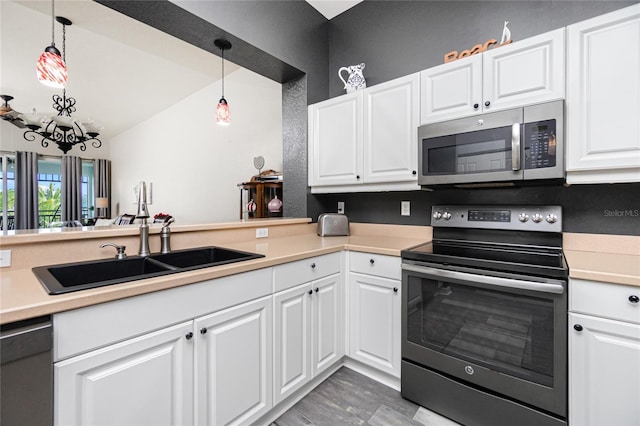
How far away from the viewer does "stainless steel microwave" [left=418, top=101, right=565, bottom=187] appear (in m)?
1.47

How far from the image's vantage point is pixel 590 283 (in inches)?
47.1

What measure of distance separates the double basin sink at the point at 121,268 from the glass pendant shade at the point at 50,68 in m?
1.46

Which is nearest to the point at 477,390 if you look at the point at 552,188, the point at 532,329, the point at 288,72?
the point at 532,329

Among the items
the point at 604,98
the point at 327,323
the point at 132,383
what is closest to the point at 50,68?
the point at 132,383

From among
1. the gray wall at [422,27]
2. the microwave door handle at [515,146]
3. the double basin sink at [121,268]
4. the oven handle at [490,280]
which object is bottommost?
the oven handle at [490,280]

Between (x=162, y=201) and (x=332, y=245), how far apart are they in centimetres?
508

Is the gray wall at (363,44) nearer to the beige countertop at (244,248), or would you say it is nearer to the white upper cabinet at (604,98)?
the beige countertop at (244,248)

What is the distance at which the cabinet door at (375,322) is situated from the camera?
175 centimetres

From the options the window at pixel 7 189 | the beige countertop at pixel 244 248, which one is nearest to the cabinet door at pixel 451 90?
the beige countertop at pixel 244 248

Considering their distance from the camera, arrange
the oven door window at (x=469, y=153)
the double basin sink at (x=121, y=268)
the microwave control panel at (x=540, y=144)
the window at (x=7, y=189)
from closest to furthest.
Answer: the double basin sink at (x=121, y=268) → the microwave control panel at (x=540, y=144) → the oven door window at (x=469, y=153) → the window at (x=7, y=189)

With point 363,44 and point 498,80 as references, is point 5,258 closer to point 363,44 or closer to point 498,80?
point 498,80

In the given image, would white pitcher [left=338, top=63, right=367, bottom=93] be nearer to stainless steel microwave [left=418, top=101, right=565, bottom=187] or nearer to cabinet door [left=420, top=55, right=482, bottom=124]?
cabinet door [left=420, top=55, right=482, bottom=124]

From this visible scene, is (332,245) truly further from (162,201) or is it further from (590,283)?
(162,201)

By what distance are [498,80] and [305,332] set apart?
71.7 inches
